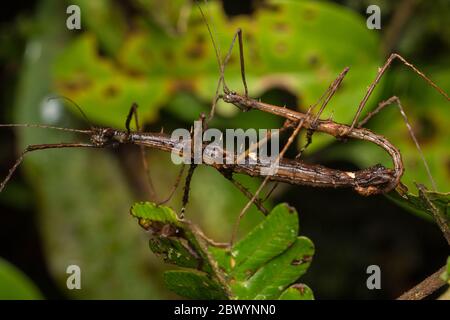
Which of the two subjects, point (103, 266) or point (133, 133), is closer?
point (133, 133)

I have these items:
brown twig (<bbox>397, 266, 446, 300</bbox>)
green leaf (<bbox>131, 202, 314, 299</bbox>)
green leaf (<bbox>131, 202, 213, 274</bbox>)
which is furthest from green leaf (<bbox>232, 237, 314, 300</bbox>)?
brown twig (<bbox>397, 266, 446, 300</bbox>)

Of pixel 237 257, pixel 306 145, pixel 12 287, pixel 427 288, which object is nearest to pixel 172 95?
pixel 306 145

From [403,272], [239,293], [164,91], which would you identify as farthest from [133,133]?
[403,272]

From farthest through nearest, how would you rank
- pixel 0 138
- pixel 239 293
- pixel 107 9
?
pixel 0 138
pixel 107 9
pixel 239 293

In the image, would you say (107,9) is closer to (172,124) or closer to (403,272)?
(172,124)

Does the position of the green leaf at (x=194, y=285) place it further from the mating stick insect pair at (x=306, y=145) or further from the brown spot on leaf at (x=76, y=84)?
the brown spot on leaf at (x=76, y=84)

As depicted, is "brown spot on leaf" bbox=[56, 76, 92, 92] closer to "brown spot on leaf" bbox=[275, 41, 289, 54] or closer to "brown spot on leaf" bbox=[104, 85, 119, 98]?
"brown spot on leaf" bbox=[104, 85, 119, 98]

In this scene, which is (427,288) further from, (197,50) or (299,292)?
(197,50)

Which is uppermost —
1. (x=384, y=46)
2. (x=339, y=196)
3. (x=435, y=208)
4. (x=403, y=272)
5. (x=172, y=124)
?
(x=384, y=46)
